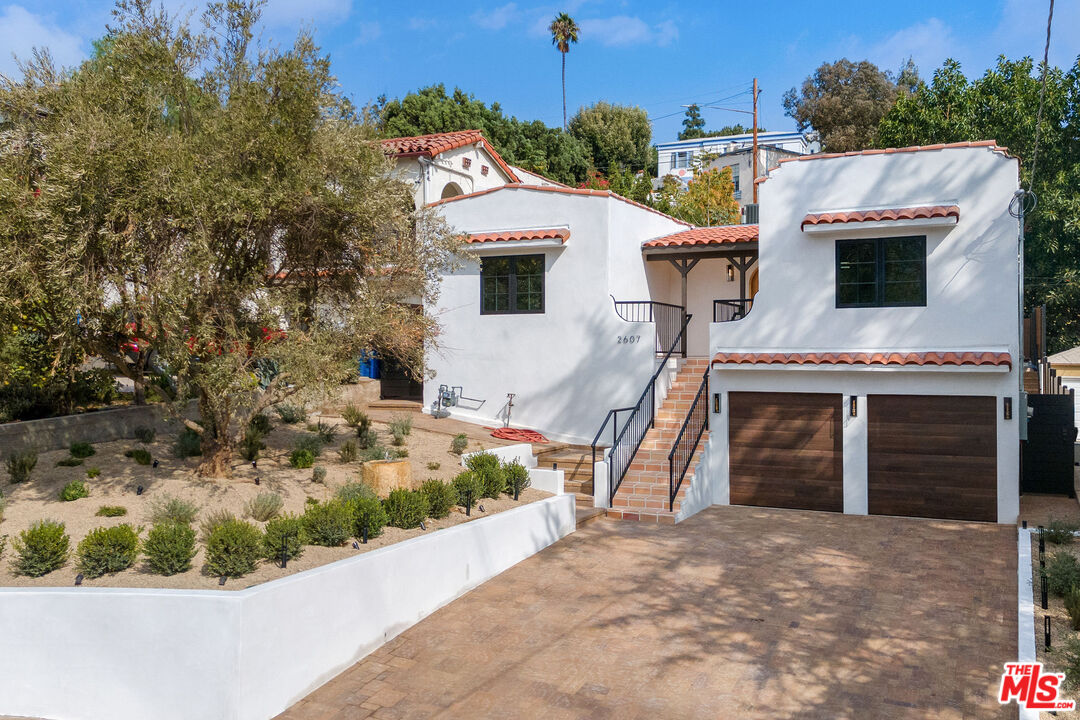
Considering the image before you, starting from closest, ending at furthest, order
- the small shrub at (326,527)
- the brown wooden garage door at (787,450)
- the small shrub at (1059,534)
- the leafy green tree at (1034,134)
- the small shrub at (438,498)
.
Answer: the small shrub at (326,527) → the small shrub at (438,498) → the small shrub at (1059,534) → the brown wooden garage door at (787,450) → the leafy green tree at (1034,134)

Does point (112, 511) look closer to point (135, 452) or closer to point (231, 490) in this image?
point (231, 490)

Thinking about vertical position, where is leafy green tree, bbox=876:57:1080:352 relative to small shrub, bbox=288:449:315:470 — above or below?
above

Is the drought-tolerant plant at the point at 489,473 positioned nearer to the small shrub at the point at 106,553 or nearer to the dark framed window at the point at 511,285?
the small shrub at the point at 106,553

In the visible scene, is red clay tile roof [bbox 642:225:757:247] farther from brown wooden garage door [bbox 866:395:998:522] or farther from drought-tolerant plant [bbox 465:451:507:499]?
drought-tolerant plant [bbox 465:451:507:499]

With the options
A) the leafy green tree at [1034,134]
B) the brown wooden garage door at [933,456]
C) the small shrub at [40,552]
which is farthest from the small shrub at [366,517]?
the leafy green tree at [1034,134]

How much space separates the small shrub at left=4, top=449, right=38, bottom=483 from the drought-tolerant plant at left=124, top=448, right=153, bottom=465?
4.29ft

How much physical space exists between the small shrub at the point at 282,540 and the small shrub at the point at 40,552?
1993mm

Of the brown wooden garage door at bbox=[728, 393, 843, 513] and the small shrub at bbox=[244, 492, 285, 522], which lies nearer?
the small shrub at bbox=[244, 492, 285, 522]

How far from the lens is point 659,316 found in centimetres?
1969

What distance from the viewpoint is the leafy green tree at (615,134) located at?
5359 cm

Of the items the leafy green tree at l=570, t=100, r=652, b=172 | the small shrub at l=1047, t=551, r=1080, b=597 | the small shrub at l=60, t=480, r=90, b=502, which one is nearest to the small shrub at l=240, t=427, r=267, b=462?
the small shrub at l=60, t=480, r=90, b=502

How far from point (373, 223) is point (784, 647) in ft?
24.1

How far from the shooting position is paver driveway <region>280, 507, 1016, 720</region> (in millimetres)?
7184

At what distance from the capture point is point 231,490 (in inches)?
438
